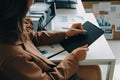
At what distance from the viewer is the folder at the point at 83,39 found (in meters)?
1.61

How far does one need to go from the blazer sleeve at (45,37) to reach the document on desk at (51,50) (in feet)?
0.10

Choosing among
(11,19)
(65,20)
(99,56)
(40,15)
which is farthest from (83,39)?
(11,19)

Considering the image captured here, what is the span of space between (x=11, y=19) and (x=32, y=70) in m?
0.26

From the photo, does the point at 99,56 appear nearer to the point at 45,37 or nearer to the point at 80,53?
the point at 80,53

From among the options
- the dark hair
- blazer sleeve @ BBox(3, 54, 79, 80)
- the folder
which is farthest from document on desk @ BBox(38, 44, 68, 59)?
the dark hair

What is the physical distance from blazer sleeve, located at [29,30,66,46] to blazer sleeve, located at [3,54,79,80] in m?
0.26

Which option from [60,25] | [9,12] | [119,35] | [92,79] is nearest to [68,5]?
[60,25]

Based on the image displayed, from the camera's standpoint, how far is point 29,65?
1229 millimetres

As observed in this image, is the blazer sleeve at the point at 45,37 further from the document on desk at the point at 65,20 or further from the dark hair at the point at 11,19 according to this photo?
the dark hair at the point at 11,19

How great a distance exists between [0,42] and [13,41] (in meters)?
0.06

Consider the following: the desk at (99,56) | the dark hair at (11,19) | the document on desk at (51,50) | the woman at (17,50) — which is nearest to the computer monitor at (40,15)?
the document on desk at (51,50)

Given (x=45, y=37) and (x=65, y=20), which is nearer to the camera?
(x=45, y=37)

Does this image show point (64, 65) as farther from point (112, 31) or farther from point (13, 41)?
point (112, 31)

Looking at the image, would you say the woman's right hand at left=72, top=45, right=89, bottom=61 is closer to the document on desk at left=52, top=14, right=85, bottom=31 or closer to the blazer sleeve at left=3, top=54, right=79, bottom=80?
the blazer sleeve at left=3, top=54, right=79, bottom=80
